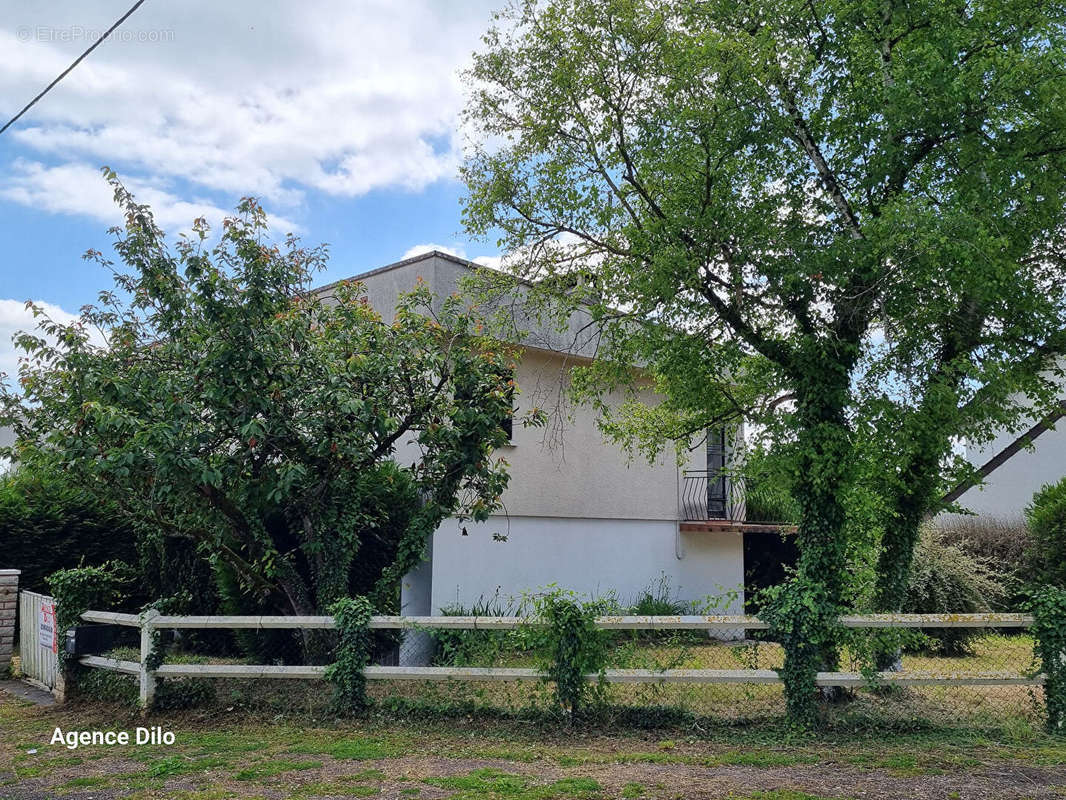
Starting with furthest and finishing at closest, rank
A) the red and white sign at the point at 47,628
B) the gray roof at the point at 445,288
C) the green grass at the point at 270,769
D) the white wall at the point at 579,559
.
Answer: the white wall at the point at 579,559, the gray roof at the point at 445,288, the red and white sign at the point at 47,628, the green grass at the point at 270,769

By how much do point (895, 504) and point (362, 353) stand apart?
21.2 feet

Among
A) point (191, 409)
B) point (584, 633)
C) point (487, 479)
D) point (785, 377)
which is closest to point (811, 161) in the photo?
point (785, 377)

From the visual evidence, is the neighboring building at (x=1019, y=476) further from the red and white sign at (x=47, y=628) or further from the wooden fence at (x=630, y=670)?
the red and white sign at (x=47, y=628)

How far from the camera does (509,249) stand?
11.6m

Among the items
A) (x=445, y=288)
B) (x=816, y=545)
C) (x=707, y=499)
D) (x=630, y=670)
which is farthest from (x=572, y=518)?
(x=630, y=670)

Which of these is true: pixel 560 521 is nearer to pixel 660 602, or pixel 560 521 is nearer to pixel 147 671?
pixel 660 602

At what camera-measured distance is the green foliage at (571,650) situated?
Answer: 8.12 meters

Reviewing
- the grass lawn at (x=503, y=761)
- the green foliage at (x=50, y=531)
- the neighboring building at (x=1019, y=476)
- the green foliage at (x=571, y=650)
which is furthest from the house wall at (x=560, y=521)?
the neighboring building at (x=1019, y=476)

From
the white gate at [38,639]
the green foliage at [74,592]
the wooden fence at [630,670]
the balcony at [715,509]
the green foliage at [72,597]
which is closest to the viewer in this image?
the wooden fence at [630,670]

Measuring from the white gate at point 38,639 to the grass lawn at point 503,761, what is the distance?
1.43 m

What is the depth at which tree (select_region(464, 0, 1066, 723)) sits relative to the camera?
8.50 meters

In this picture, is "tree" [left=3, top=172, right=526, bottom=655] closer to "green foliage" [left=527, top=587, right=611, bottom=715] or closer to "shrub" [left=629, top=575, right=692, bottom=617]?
"green foliage" [left=527, top=587, right=611, bottom=715]

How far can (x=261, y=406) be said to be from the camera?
8922 millimetres

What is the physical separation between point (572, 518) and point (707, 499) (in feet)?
13.0
